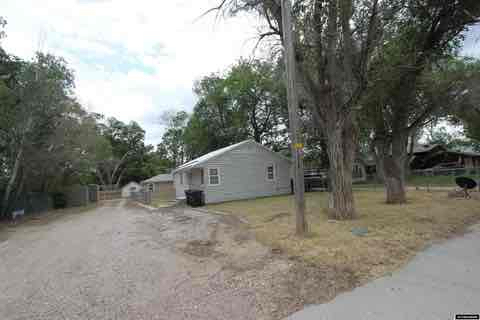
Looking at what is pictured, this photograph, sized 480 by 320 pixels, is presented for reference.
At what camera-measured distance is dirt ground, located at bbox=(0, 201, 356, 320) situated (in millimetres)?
2996

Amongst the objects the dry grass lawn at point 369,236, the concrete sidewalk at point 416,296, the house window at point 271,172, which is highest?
the house window at point 271,172

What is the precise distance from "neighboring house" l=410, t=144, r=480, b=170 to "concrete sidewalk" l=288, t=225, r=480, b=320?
118 ft

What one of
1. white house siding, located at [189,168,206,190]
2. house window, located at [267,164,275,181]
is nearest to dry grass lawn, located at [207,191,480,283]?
white house siding, located at [189,168,206,190]

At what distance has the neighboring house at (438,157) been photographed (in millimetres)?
32656

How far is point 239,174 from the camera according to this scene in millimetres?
17219

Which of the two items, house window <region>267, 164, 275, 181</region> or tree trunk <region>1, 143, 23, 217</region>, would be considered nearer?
tree trunk <region>1, 143, 23, 217</region>

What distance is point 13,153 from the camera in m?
14.1

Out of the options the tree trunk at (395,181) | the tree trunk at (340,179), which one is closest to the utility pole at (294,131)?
the tree trunk at (340,179)

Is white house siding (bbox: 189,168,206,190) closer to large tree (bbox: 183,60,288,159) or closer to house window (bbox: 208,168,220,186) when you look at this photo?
house window (bbox: 208,168,220,186)

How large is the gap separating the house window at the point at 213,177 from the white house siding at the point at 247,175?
195 mm

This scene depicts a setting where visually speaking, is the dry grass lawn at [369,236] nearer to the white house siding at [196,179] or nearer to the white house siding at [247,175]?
the white house siding at [247,175]

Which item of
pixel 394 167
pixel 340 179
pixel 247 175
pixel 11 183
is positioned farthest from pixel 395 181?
pixel 11 183

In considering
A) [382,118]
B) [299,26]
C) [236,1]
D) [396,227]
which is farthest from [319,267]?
[382,118]

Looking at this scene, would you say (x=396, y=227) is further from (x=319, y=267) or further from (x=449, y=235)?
(x=319, y=267)
